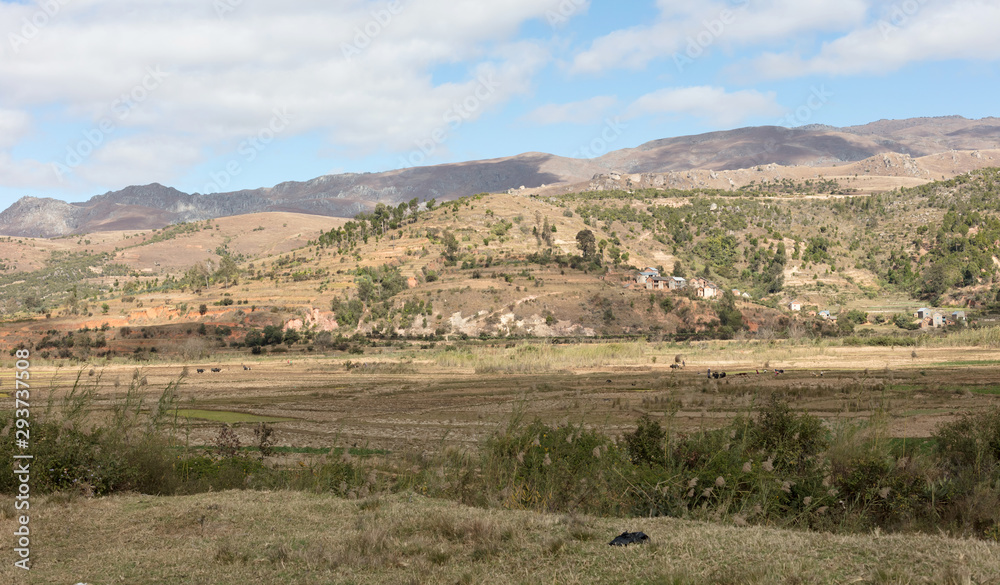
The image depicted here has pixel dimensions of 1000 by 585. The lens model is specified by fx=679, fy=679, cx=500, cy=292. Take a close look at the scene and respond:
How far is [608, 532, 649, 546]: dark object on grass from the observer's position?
611 centimetres

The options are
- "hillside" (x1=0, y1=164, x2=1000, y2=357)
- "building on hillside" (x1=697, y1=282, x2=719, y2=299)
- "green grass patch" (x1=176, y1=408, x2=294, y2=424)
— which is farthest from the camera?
"building on hillside" (x1=697, y1=282, x2=719, y2=299)

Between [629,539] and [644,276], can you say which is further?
[644,276]

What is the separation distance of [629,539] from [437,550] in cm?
178

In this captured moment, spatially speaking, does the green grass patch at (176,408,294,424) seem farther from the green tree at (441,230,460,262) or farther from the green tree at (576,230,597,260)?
the green tree at (576,230,597,260)

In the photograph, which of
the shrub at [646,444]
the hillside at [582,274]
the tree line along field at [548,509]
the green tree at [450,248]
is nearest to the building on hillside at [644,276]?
the hillside at [582,274]

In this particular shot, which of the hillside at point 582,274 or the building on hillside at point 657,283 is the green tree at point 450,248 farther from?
the building on hillside at point 657,283

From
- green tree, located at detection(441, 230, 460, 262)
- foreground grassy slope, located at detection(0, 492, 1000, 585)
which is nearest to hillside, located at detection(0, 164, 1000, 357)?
green tree, located at detection(441, 230, 460, 262)

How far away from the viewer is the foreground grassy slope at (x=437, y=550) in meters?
5.12

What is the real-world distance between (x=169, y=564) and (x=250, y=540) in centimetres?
91

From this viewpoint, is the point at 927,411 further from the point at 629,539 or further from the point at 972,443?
the point at 629,539

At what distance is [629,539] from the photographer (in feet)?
20.3

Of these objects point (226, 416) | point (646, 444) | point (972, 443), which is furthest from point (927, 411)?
point (226, 416)

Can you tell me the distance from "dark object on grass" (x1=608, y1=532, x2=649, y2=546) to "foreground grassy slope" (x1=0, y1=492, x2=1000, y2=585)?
0.10 m

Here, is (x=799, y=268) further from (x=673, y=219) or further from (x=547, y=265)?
(x=547, y=265)
